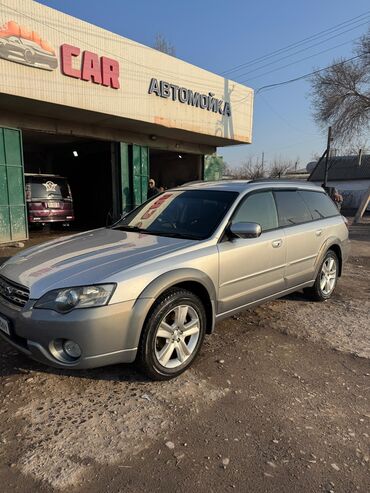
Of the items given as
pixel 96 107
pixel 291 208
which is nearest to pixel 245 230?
pixel 291 208

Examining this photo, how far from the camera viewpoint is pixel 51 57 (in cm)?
947

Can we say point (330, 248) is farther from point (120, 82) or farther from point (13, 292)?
point (120, 82)

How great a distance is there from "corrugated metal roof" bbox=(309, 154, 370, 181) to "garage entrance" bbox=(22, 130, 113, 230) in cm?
2529

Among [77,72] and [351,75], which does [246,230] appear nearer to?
[77,72]

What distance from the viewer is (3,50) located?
855 centimetres

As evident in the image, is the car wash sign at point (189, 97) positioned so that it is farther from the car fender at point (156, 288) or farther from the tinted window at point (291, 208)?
the car fender at point (156, 288)

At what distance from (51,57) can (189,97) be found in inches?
220

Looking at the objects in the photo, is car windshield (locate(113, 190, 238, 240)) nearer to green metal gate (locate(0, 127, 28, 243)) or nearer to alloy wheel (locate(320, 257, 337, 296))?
alloy wheel (locate(320, 257, 337, 296))

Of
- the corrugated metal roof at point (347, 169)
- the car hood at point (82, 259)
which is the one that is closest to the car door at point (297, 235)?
the car hood at point (82, 259)

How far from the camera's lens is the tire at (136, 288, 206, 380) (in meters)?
3.04

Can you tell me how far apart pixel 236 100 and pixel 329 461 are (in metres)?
15.8

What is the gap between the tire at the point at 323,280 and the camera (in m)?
5.32

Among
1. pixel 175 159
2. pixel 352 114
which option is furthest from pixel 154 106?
pixel 352 114

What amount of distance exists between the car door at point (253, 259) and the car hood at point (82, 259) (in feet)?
1.59
